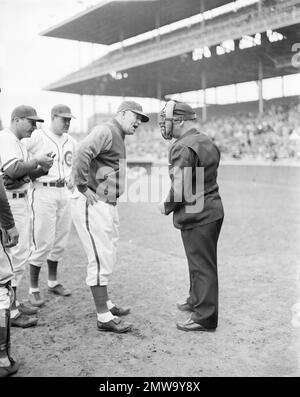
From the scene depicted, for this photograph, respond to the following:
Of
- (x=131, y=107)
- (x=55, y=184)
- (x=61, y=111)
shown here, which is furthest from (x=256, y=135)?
(x=131, y=107)

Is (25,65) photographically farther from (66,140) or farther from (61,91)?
(61,91)

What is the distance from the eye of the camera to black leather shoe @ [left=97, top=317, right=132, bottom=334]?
118 inches

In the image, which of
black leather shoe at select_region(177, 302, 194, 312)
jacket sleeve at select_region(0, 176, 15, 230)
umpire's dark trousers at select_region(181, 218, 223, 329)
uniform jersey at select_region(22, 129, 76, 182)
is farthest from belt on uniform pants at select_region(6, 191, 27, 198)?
black leather shoe at select_region(177, 302, 194, 312)

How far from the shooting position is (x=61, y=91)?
25797 millimetres

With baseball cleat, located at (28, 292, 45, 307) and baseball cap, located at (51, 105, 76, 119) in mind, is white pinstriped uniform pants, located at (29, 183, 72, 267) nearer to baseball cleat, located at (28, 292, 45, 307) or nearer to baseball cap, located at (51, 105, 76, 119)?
baseball cleat, located at (28, 292, 45, 307)

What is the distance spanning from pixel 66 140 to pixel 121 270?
5.20 ft

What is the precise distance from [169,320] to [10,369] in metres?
1.26

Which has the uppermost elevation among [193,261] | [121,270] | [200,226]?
[200,226]

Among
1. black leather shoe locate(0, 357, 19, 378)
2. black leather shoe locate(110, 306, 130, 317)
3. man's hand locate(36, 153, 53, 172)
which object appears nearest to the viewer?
black leather shoe locate(0, 357, 19, 378)

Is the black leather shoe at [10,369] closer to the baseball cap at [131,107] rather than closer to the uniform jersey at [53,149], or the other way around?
the uniform jersey at [53,149]

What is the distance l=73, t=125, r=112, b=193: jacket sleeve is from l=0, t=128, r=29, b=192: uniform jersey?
560mm
